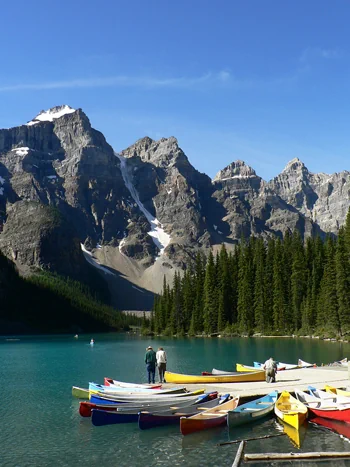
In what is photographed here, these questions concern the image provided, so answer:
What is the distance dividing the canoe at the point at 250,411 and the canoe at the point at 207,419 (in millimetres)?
423

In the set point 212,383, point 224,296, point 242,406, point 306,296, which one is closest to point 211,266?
point 224,296

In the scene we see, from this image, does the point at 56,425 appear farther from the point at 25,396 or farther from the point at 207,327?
the point at 207,327

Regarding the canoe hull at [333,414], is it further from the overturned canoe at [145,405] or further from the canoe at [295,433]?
the overturned canoe at [145,405]

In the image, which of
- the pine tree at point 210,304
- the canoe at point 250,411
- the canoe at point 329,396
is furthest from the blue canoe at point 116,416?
the pine tree at point 210,304

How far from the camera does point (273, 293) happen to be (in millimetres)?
121000

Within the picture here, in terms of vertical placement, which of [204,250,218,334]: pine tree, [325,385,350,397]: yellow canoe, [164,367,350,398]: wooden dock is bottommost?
[164,367,350,398]: wooden dock

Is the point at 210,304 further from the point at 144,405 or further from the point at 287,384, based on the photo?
the point at 144,405

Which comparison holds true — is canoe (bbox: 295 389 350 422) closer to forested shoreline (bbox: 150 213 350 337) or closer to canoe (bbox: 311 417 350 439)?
canoe (bbox: 311 417 350 439)

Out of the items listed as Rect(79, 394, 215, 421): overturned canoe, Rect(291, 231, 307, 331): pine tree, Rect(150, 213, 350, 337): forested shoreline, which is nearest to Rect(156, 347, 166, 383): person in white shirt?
Rect(79, 394, 215, 421): overturned canoe

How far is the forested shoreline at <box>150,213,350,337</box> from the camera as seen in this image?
321ft

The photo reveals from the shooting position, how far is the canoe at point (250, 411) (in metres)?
26.8

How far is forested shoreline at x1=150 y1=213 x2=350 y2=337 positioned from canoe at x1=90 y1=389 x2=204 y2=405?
68714 mm

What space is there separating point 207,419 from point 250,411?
9.57ft

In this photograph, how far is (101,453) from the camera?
22.9 m
